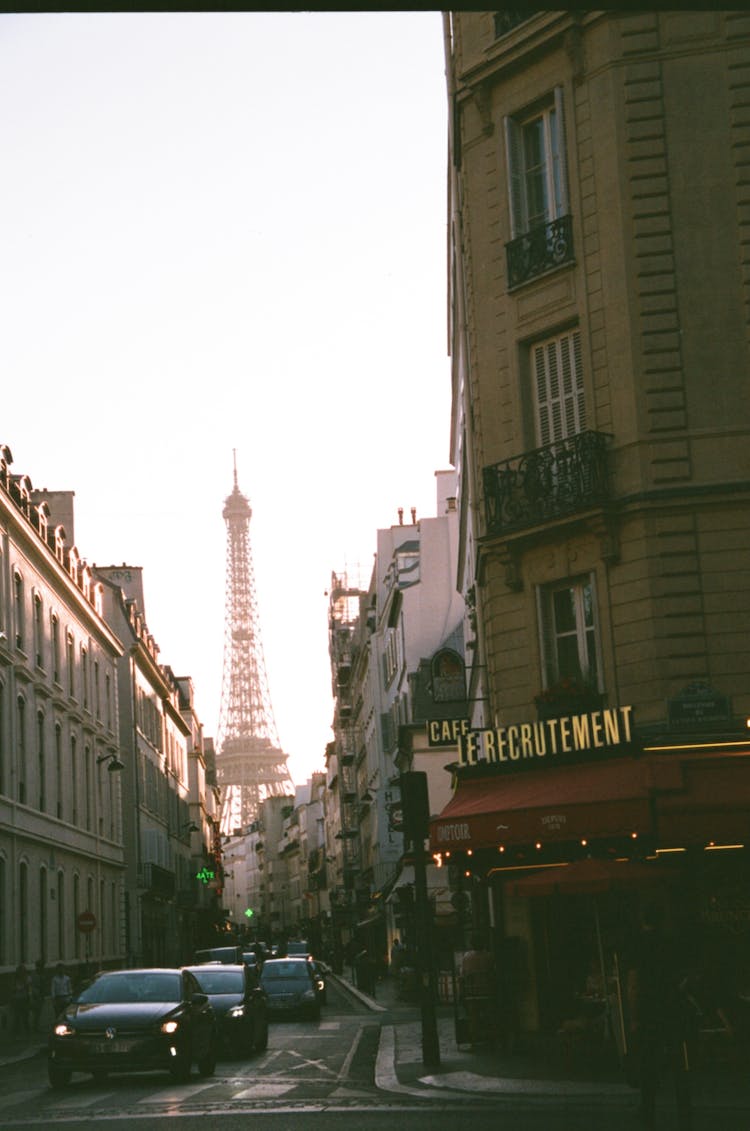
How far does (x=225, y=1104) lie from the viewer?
16281mm

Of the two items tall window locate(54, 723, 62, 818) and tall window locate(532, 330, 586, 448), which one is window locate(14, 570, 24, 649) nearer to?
tall window locate(54, 723, 62, 818)

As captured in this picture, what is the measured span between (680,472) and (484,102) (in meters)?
7.22

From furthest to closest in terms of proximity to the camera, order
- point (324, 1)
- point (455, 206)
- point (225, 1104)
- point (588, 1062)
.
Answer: point (455, 206), point (588, 1062), point (225, 1104), point (324, 1)

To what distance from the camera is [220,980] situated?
25.6 metres

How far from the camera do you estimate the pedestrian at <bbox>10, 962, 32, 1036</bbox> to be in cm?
3716

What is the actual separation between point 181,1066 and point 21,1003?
19098 mm

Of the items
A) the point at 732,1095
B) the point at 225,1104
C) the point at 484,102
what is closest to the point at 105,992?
Result: the point at 225,1104

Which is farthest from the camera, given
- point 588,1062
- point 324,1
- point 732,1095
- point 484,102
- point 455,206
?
point 455,206

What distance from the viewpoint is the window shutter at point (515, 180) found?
2395 centimetres

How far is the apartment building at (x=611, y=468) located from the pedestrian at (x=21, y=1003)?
18.0 metres

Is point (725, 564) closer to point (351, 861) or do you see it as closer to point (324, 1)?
point (324, 1)

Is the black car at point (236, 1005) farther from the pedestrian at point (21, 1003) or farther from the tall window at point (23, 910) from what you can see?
the tall window at point (23, 910)

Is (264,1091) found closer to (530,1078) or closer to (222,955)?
(530,1078)

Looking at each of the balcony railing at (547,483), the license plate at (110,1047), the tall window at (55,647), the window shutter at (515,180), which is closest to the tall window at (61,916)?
the tall window at (55,647)
